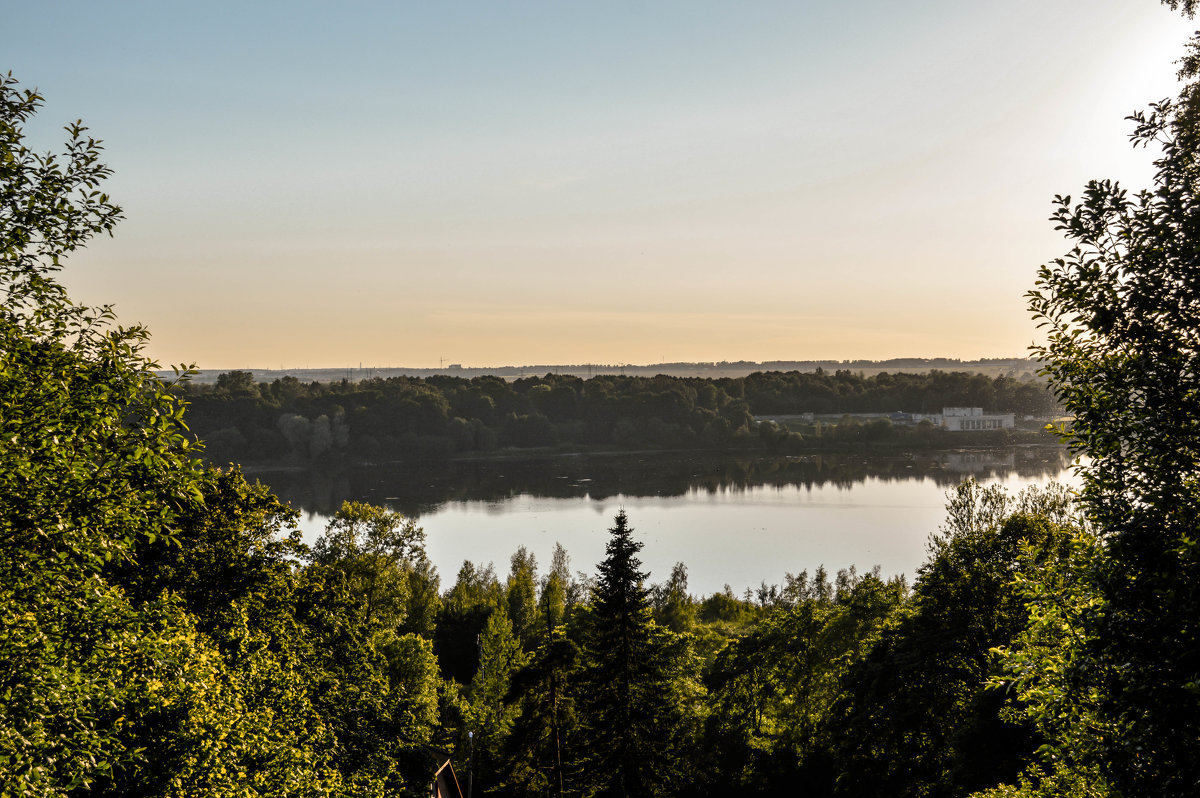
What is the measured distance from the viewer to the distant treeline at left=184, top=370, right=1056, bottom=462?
412ft

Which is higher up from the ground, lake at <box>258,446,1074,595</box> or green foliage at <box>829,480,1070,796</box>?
green foliage at <box>829,480,1070,796</box>

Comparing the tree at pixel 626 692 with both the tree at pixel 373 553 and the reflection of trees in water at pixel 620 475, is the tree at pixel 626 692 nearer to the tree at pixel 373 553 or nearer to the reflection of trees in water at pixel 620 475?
the tree at pixel 373 553

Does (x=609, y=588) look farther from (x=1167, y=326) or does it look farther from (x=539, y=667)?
(x=1167, y=326)

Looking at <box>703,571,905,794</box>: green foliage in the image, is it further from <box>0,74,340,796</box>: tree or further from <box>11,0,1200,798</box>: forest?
<box>0,74,340,796</box>: tree

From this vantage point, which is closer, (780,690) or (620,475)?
(780,690)

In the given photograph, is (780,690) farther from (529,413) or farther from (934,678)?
(529,413)

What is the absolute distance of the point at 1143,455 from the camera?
6.55 m

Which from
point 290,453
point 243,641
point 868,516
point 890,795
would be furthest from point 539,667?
point 290,453

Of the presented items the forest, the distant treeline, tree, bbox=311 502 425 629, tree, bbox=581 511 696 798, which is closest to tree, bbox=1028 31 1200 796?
the forest

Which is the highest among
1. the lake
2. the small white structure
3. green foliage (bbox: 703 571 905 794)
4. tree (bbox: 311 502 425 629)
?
the small white structure

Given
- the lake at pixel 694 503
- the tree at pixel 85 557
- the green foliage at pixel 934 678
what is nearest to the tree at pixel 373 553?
the green foliage at pixel 934 678

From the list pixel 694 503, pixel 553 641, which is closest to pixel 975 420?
pixel 694 503

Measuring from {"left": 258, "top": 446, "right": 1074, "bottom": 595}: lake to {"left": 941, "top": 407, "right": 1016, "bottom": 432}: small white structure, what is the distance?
27.2m

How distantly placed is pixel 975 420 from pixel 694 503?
277 feet
